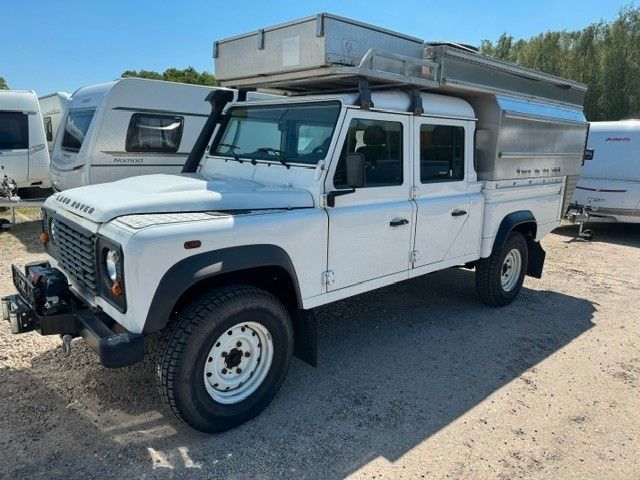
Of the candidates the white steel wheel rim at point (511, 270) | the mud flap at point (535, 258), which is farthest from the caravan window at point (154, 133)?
the mud flap at point (535, 258)

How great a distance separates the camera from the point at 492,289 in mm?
5664

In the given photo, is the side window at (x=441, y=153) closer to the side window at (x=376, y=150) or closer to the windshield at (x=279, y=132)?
the side window at (x=376, y=150)

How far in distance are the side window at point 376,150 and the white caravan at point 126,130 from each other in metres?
6.03

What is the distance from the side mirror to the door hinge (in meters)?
0.68

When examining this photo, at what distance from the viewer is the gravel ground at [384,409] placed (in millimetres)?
3057

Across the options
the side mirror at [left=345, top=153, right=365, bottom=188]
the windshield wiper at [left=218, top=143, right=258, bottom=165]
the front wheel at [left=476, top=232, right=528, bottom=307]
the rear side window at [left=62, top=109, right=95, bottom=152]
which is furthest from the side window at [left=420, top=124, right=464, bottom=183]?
the rear side window at [left=62, top=109, right=95, bottom=152]

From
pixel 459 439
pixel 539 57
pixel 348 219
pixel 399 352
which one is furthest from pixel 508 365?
pixel 539 57

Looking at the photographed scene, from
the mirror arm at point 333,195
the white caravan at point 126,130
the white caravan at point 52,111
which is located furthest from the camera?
the white caravan at point 52,111

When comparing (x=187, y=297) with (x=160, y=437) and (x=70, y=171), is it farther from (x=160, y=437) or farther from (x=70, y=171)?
(x=70, y=171)

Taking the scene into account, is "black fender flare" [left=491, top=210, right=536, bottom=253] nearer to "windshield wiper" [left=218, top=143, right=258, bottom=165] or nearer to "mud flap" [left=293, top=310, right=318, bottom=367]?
"mud flap" [left=293, top=310, right=318, bottom=367]

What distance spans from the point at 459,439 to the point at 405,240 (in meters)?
1.63

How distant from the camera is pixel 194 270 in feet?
9.55

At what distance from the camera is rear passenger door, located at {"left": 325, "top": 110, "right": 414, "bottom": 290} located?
376cm

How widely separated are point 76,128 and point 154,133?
1.50m
